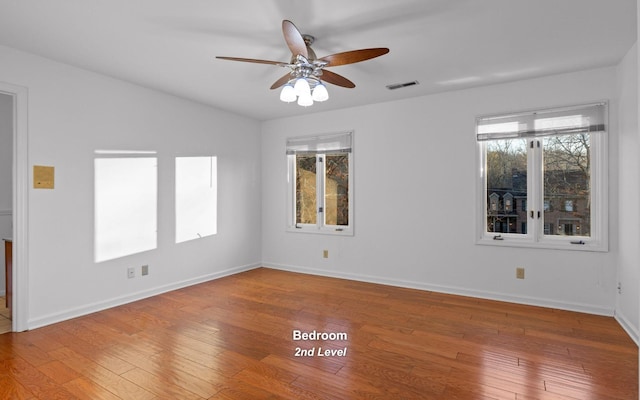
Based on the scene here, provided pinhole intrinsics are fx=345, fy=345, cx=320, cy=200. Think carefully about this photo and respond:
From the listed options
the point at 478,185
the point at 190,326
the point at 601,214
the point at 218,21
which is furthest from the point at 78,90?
the point at 601,214

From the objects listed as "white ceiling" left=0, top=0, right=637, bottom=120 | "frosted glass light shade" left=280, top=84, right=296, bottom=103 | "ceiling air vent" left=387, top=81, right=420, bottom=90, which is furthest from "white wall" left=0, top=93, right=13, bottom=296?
"ceiling air vent" left=387, top=81, right=420, bottom=90

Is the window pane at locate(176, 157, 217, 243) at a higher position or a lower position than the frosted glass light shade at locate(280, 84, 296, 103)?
lower

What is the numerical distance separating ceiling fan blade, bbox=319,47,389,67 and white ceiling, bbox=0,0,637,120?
0.97 feet

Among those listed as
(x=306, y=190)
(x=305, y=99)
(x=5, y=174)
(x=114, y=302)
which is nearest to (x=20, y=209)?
(x=114, y=302)

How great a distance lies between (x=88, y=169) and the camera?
357 centimetres

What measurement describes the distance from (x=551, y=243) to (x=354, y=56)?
301cm

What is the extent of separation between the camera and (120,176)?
3.86m

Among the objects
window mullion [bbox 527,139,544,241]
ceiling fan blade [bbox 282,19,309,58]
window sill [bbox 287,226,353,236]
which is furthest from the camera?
window sill [bbox 287,226,353,236]

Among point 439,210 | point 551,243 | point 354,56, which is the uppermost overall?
point 354,56

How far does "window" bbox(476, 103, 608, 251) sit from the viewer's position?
11.7ft

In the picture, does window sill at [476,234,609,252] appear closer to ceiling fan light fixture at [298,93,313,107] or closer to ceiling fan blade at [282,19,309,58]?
ceiling fan light fixture at [298,93,313,107]

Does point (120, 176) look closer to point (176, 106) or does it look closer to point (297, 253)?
point (176, 106)

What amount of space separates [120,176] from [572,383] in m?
4.44

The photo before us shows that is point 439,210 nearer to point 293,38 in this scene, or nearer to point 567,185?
point 567,185
